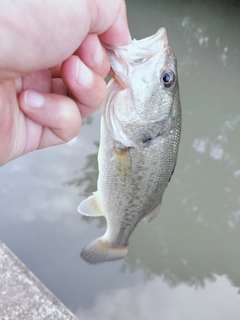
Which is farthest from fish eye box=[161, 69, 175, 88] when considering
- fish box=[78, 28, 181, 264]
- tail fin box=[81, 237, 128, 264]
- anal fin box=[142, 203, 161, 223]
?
tail fin box=[81, 237, 128, 264]

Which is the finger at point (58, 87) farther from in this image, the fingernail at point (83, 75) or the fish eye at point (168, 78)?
the fish eye at point (168, 78)

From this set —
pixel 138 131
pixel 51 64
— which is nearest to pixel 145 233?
pixel 138 131

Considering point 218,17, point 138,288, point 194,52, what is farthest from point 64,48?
point 218,17

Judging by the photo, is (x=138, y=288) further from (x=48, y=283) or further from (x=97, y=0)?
(x=97, y=0)

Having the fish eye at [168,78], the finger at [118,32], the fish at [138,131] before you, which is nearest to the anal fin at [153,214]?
the fish at [138,131]

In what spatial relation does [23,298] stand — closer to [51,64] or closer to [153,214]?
[153,214]

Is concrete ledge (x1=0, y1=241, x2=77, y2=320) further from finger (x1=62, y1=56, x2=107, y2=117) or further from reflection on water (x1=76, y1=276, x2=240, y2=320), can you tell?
finger (x1=62, y1=56, x2=107, y2=117)
